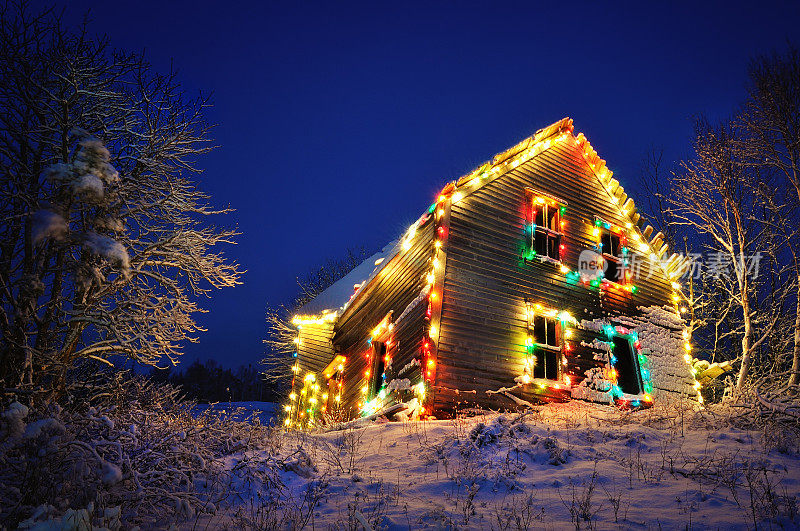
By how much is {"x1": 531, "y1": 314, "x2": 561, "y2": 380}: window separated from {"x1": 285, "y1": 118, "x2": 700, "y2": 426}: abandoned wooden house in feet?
0.10

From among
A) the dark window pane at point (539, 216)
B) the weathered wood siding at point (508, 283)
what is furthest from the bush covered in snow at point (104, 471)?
the dark window pane at point (539, 216)

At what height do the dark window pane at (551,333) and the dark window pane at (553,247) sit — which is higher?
the dark window pane at (553,247)

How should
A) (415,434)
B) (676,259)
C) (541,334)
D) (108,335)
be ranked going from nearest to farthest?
1. (415,434)
2. (108,335)
3. (541,334)
4. (676,259)

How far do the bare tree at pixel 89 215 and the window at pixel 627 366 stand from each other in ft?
36.8

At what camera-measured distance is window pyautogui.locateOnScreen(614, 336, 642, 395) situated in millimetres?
12712

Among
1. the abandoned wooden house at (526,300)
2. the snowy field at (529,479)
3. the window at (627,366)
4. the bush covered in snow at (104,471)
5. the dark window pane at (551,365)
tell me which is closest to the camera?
the bush covered in snow at (104,471)

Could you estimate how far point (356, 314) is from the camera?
17.7 metres

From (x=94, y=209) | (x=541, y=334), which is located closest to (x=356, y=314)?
(x=541, y=334)

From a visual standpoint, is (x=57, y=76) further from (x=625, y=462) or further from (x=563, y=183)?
(x=563, y=183)

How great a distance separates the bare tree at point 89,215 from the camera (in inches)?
279

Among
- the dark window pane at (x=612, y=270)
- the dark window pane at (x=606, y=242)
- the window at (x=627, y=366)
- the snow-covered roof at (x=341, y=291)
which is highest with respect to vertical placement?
the snow-covered roof at (x=341, y=291)

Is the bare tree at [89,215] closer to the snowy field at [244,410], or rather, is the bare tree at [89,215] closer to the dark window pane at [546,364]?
the snowy field at [244,410]

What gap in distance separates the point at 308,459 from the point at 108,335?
5.58 meters

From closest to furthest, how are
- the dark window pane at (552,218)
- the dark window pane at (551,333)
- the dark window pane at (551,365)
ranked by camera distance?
the dark window pane at (551,365), the dark window pane at (551,333), the dark window pane at (552,218)
